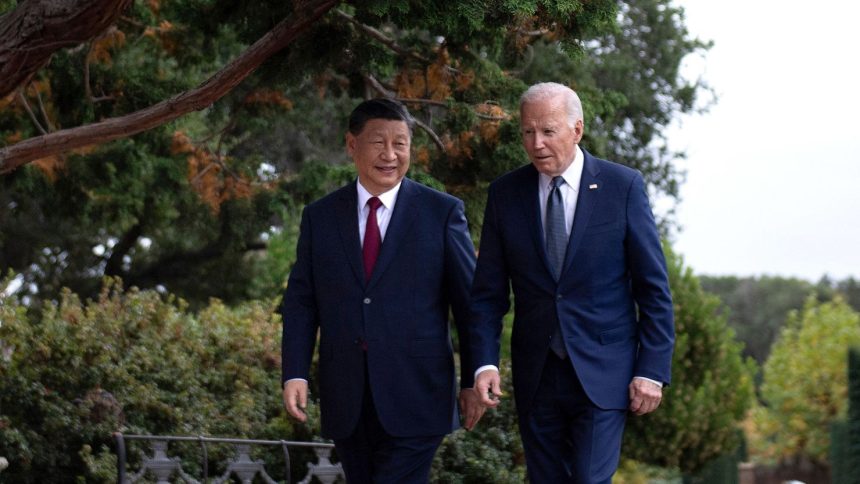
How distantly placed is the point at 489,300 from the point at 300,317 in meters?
0.80

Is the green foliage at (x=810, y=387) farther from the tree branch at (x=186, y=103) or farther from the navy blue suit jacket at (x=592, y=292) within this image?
the navy blue suit jacket at (x=592, y=292)

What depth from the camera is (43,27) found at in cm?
659

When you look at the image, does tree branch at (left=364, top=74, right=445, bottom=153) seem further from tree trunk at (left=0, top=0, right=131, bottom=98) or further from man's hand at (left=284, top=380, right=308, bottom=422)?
man's hand at (left=284, top=380, right=308, bottom=422)

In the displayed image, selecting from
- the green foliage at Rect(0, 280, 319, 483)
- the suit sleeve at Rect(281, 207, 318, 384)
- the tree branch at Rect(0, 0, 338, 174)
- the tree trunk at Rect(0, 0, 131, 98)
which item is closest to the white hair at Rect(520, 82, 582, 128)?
the suit sleeve at Rect(281, 207, 318, 384)

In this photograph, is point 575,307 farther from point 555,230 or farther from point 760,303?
point 760,303

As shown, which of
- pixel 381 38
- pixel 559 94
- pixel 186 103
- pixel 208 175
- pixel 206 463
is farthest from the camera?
pixel 208 175

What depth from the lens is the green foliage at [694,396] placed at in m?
12.3

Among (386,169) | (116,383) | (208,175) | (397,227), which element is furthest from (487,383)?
(208,175)

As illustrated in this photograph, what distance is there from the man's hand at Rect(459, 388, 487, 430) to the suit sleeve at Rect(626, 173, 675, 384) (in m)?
0.67

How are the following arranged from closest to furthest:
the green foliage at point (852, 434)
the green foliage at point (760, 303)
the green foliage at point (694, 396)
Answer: the green foliage at point (694, 396), the green foliage at point (852, 434), the green foliage at point (760, 303)

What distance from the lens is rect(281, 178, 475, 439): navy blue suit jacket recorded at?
4934 mm

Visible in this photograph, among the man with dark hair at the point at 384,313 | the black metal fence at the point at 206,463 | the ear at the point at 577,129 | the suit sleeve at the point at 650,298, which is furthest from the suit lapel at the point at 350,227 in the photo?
the black metal fence at the point at 206,463

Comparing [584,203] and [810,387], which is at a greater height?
[810,387]

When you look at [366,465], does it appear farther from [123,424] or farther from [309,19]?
[123,424]
